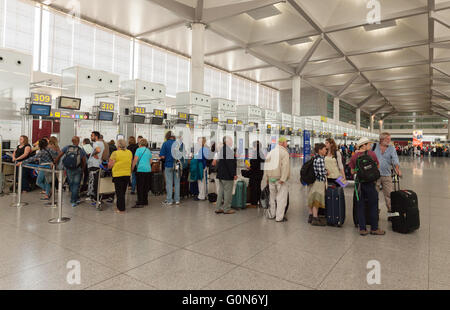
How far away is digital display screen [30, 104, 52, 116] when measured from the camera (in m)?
8.11

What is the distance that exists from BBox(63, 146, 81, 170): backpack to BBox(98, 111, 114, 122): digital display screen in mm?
3031

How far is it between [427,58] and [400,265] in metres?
29.2

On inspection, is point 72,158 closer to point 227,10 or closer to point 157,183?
point 157,183

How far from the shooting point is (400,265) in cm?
359

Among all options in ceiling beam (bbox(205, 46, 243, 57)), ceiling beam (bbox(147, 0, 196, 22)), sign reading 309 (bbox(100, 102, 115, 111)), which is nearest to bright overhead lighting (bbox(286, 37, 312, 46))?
ceiling beam (bbox(205, 46, 243, 57))

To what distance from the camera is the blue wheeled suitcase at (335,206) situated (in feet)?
17.5

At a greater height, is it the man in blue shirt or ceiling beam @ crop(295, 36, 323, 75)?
ceiling beam @ crop(295, 36, 323, 75)

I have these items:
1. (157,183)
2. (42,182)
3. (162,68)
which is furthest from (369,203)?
(162,68)

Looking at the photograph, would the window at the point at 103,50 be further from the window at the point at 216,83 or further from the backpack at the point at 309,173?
the backpack at the point at 309,173

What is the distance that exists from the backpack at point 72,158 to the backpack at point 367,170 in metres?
6.26

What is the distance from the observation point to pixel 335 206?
17.6 feet

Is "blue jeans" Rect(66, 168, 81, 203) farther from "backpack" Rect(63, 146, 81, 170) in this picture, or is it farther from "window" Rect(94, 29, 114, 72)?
"window" Rect(94, 29, 114, 72)

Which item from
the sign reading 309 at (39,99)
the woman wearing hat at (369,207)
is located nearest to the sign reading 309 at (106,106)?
the sign reading 309 at (39,99)

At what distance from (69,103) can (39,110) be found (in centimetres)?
88
